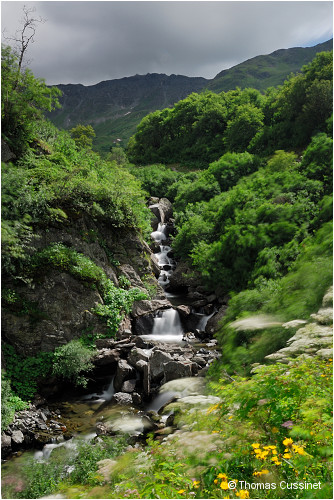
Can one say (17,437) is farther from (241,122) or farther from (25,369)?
(241,122)

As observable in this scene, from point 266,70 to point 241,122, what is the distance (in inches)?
4492

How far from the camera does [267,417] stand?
298 centimetres

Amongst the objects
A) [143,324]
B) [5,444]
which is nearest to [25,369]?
[5,444]

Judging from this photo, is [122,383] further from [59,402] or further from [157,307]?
[157,307]

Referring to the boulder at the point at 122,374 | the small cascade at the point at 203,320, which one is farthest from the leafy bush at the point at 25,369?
the small cascade at the point at 203,320

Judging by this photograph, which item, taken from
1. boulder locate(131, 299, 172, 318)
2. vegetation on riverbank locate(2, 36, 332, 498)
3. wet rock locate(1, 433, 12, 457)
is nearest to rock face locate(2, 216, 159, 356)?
vegetation on riverbank locate(2, 36, 332, 498)

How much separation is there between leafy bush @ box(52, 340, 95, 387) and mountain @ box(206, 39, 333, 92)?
118 meters

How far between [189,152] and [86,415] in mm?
37870

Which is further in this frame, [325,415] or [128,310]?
[128,310]

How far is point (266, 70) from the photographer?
124625 millimetres

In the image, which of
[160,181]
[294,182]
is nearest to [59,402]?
[294,182]

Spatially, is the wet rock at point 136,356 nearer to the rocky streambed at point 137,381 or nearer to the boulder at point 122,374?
the rocky streambed at point 137,381

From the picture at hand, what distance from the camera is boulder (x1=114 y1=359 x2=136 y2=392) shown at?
32.8 ft

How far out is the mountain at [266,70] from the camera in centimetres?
11171
